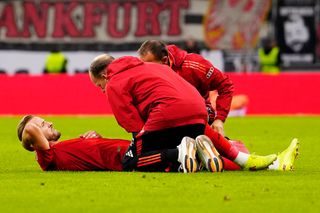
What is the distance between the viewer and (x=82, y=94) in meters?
27.3

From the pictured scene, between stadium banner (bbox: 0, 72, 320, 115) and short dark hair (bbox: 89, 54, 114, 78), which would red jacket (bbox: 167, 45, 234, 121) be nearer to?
short dark hair (bbox: 89, 54, 114, 78)

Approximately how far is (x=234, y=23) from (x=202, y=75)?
2563 centimetres

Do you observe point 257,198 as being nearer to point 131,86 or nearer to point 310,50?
point 131,86

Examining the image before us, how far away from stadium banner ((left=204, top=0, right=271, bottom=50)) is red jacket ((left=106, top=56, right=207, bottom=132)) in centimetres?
2630

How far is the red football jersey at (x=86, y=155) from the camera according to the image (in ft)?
39.7

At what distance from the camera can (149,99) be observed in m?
11.6

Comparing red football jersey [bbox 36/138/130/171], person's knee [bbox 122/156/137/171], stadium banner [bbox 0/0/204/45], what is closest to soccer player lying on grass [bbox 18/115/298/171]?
red football jersey [bbox 36/138/130/171]

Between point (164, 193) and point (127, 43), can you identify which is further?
point (127, 43)

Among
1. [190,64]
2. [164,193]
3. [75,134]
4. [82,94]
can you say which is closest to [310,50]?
[82,94]

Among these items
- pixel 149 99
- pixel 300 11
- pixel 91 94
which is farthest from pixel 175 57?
pixel 300 11

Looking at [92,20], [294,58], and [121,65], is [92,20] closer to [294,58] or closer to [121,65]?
[294,58]

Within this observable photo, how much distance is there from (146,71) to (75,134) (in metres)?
8.87

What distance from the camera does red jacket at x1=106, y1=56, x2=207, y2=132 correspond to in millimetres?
11492

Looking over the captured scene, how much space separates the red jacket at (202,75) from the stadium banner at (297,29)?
24.6 m
